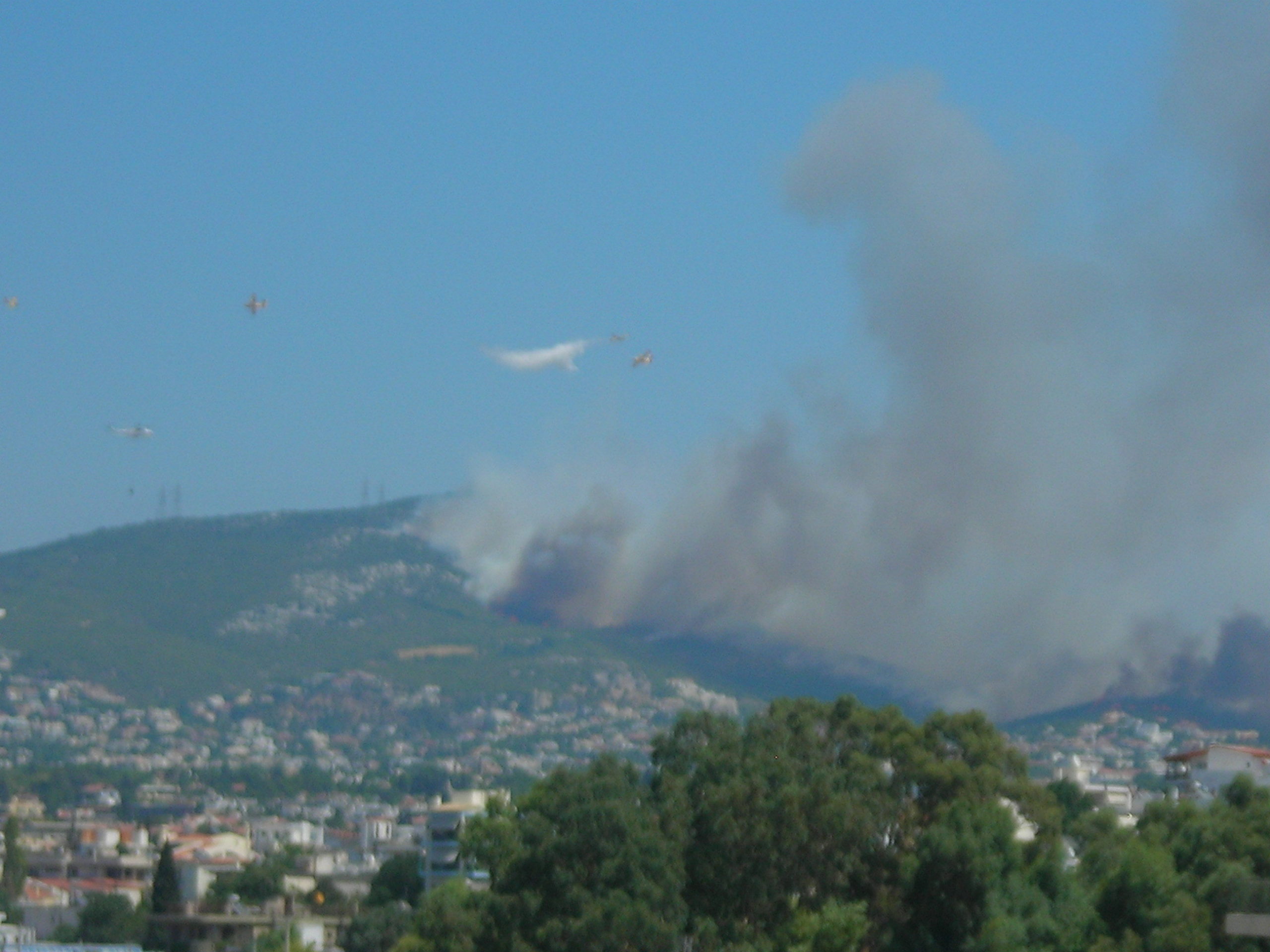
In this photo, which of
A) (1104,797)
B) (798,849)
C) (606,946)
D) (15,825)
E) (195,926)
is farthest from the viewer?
(15,825)

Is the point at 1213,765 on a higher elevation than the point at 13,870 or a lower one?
higher

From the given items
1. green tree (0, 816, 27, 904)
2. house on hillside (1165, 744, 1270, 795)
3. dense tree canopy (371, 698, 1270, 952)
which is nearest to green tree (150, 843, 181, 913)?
green tree (0, 816, 27, 904)

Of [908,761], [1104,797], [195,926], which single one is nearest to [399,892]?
[195,926]

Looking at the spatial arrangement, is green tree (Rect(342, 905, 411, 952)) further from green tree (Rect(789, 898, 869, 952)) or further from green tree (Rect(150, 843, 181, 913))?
green tree (Rect(789, 898, 869, 952))

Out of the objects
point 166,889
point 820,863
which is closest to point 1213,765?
→ point 166,889

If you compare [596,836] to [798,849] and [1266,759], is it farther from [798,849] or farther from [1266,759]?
[1266,759]

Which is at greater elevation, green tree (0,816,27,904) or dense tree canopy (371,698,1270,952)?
green tree (0,816,27,904)

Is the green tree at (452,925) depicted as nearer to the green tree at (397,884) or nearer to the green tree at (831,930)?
the green tree at (831,930)

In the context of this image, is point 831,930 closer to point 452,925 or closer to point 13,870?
point 452,925
